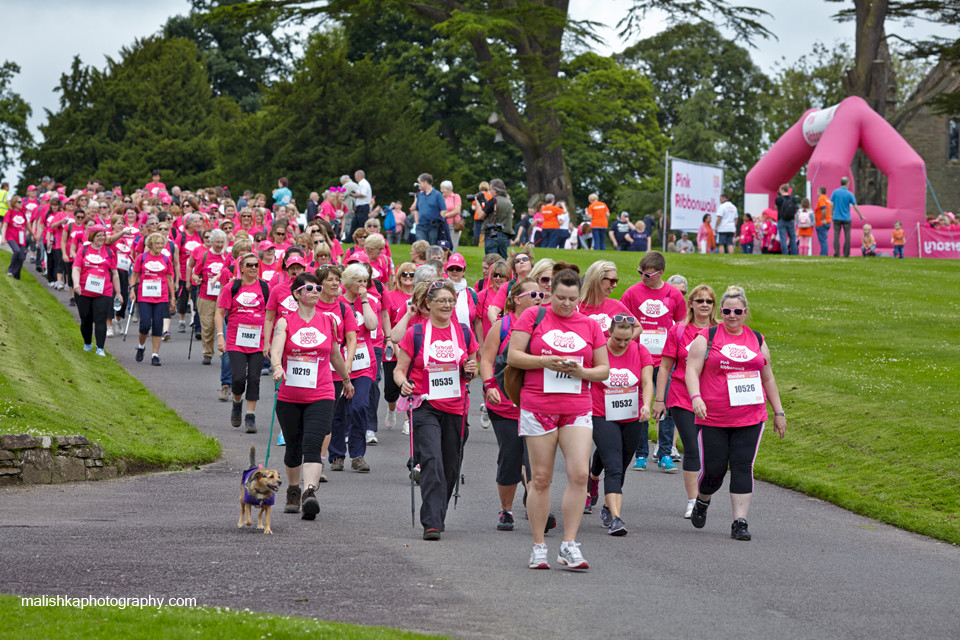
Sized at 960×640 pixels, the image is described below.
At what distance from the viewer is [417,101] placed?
58250 millimetres

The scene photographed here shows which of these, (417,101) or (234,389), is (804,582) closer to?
(234,389)

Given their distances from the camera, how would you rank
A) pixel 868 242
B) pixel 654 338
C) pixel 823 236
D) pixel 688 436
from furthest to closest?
pixel 868 242, pixel 823 236, pixel 654 338, pixel 688 436

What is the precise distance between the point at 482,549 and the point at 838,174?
103ft

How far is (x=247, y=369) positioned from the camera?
48.4 ft

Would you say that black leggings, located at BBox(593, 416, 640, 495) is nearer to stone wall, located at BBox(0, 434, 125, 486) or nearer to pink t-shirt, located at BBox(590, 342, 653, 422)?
pink t-shirt, located at BBox(590, 342, 653, 422)

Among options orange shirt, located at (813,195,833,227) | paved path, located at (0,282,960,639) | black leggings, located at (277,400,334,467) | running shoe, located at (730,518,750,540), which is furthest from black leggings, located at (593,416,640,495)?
orange shirt, located at (813,195,833,227)

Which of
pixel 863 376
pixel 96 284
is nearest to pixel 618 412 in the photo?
pixel 863 376

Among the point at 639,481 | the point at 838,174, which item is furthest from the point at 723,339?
the point at 838,174

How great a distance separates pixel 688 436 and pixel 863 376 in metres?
7.69

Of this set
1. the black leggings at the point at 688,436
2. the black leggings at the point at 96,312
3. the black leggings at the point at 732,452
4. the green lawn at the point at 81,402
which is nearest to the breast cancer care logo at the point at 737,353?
the black leggings at the point at 732,452

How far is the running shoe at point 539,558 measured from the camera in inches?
319

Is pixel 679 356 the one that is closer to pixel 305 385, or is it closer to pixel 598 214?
pixel 305 385

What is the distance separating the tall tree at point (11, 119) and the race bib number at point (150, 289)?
61.1 metres

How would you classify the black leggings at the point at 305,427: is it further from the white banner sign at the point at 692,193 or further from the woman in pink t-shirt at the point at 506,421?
the white banner sign at the point at 692,193
